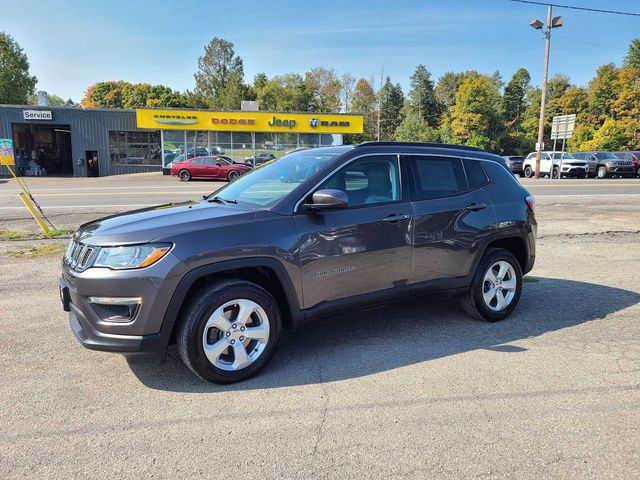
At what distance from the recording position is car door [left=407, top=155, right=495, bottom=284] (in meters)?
4.34

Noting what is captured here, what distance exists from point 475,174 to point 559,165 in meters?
30.8

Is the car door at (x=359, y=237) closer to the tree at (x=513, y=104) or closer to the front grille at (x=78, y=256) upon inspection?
the front grille at (x=78, y=256)

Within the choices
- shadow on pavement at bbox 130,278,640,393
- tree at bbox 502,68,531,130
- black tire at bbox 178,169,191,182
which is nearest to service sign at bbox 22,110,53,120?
black tire at bbox 178,169,191,182

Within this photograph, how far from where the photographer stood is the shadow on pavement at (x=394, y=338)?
365 centimetres

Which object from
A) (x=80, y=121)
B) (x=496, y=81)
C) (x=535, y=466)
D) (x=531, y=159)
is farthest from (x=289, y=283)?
(x=496, y=81)

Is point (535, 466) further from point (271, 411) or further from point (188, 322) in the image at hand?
point (188, 322)

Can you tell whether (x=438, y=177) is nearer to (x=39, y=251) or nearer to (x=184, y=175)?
(x=39, y=251)

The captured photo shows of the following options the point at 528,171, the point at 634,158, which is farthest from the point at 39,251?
the point at 634,158

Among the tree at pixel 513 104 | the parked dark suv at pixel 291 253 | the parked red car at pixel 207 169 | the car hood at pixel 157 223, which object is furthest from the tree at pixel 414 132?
the car hood at pixel 157 223

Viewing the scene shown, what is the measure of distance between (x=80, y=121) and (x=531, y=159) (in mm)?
34581

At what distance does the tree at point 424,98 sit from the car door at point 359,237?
89803mm

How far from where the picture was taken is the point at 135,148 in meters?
40.3

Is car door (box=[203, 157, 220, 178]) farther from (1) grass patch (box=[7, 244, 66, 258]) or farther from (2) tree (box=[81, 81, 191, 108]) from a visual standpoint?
(2) tree (box=[81, 81, 191, 108])

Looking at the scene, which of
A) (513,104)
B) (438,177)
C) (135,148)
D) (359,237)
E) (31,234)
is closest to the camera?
(359,237)
